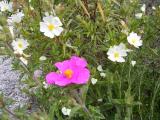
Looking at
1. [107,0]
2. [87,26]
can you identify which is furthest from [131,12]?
[87,26]

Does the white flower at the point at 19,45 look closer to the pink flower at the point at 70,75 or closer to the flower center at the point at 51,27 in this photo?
the flower center at the point at 51,27

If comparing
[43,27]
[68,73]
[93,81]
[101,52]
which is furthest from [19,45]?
[68,73]

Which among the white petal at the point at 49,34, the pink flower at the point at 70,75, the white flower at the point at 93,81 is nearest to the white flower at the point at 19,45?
the white petal at the point at 49,34

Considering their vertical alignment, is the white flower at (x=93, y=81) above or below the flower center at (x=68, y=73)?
below

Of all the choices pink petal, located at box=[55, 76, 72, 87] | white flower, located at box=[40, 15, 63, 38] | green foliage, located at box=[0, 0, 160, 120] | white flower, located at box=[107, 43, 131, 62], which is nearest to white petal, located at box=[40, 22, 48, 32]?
white flower, located at box=[40, 15, 63, 38]

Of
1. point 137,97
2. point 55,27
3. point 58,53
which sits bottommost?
point 137,97

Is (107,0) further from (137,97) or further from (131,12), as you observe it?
(137,97)
